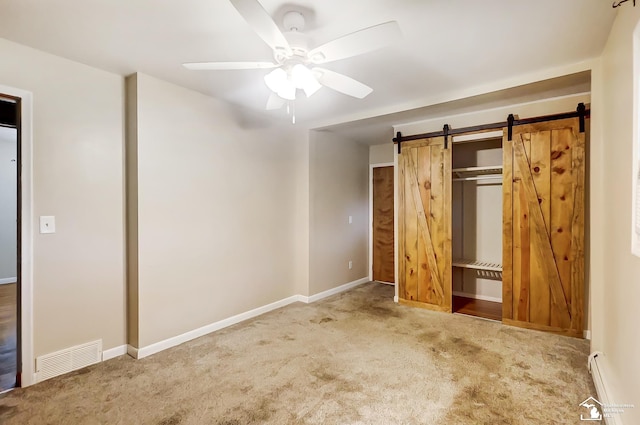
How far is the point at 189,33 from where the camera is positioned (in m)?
2.07

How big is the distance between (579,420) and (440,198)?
2355 millimetres

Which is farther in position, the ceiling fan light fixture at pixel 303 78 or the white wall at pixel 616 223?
the ceiling fan light fixture at pixel 303 78

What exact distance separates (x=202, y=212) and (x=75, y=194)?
1019 millimetres

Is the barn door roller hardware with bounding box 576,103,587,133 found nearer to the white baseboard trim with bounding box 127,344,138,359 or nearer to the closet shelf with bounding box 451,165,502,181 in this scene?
the closet shelf with bounding box 451,165,502,181

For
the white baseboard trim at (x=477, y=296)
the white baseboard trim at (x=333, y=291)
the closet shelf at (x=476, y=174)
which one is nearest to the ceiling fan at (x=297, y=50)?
the closet shelf at (x=476, y=174)

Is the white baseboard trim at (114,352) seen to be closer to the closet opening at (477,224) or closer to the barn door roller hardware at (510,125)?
the closet opening at (477,224)

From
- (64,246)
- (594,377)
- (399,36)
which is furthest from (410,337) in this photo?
(64,246)

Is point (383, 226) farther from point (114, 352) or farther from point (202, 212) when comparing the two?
point (114, 352)

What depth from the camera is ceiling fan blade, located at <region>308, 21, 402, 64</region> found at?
149 cm

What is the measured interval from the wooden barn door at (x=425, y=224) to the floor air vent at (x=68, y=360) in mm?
3225

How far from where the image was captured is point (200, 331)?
3166 millimetres

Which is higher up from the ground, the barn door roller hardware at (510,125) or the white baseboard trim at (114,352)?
the barn door roller hardware at (510,125)

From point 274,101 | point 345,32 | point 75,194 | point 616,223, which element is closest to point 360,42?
point 345,32

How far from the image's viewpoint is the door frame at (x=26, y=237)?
7.43 feet
